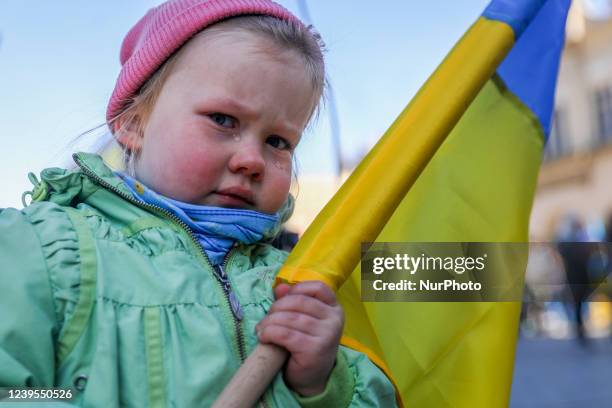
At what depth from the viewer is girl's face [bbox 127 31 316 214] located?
149 cm

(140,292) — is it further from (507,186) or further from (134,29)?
(507,186)

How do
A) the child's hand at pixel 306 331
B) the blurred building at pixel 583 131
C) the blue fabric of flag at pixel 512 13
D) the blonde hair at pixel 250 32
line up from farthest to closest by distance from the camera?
the blurred building at pixel 583 131
the blue fabric of flag at pixel 512 13
the blonde hair at pixel 250 32
the child's hand at pixel 306 331

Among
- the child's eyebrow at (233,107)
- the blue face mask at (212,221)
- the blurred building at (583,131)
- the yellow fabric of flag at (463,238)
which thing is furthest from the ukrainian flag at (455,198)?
the blurred building at (583,131)

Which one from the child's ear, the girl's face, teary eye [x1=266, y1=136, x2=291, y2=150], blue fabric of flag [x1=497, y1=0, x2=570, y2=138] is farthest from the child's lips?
blue fabric of flag [x1=497, y1=0, x2=570, y2=138]

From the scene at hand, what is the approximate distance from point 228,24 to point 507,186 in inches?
31.5

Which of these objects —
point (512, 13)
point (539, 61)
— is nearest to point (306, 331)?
point (512, 13)

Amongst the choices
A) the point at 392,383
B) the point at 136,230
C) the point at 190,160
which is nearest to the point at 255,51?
the point at 190,160

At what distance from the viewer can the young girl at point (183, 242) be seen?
4.05ft

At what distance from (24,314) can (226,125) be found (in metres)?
0.50

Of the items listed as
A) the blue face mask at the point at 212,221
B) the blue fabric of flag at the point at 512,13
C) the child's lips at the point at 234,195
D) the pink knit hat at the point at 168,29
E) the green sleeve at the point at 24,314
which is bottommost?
the green sleeve at the point at 24,314

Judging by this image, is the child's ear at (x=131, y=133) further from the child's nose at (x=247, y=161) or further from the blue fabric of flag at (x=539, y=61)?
the blue fabric of flag at (x=539, y=61)

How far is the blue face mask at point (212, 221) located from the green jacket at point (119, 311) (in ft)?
0.07

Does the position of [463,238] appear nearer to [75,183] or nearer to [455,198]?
[455,198]

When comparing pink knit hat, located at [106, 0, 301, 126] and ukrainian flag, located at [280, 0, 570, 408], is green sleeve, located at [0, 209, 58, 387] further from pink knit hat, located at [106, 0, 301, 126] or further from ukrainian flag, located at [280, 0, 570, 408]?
pink knit hat, located at [106, 0, 301, 126]
